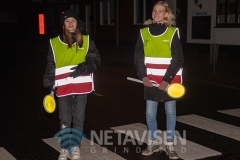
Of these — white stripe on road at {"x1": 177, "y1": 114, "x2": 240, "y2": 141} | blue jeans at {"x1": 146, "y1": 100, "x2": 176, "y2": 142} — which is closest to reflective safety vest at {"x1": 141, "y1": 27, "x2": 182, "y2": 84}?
blue jeans at {"x1": 146, "y1": 100, "x2": 176, "y2": 142}

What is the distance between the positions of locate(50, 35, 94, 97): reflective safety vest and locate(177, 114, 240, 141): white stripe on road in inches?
107

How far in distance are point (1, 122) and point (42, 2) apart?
44.2m

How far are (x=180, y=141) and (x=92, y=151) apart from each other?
4.51 feet

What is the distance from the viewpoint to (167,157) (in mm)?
5586

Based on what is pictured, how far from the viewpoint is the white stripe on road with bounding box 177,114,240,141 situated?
6.87 metres

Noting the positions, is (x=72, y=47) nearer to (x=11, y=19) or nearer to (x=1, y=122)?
(x=1, y=122)

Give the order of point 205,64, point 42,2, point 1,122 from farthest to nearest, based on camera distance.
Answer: point 42,2 → point 205,64 → point 1,122

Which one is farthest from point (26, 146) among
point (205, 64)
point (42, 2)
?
point (42, 2)

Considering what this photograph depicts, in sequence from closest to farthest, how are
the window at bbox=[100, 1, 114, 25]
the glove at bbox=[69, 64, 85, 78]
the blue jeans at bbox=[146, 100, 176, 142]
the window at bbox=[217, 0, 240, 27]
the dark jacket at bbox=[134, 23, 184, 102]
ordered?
the glove at bbox=[69, 64, 85, 78] → the dark jacket at bbox=[134, 23, 184, 102] → the blue jeans at bbox=[146, 100, 176, 142] → the window at bbox=[217, 0, 240, 27] → the window at bbox=[100, 1, 114, 25]

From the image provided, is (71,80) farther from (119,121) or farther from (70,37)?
(119,121)

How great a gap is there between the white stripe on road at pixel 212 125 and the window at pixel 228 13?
40.3ft

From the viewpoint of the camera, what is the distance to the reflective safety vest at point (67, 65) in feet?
17.1

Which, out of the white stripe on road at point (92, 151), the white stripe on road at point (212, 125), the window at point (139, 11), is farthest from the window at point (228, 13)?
the white stripe on road at point (92, 151)

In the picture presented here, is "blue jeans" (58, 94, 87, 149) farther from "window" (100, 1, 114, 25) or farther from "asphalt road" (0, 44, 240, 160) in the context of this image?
"window" (100, 1, 114, 25)
